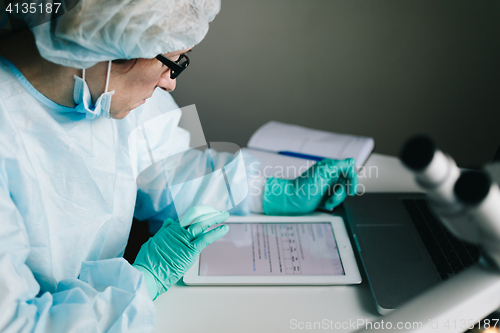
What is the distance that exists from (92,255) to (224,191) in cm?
46

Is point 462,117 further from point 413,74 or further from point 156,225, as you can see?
point 156,225

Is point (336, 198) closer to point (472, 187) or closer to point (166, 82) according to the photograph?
point (166, 82)

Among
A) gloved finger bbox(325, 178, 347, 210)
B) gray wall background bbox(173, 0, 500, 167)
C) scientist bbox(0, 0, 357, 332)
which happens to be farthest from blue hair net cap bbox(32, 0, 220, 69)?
gray wall background bbox(173, 0, 500, 167)

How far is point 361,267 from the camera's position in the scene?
94 cm

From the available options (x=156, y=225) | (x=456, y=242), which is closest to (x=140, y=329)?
(x=156, y=225)

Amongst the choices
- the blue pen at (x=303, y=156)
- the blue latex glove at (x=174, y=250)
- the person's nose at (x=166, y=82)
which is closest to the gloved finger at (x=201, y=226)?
the blue latex glove at (x=174, y=250)

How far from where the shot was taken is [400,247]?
97 centimetres

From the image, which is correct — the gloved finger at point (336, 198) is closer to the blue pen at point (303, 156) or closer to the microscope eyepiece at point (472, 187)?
the blue pen at point (303, 156)

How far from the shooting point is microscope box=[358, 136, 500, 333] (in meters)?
0.33

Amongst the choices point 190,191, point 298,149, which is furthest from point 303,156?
point 190,191

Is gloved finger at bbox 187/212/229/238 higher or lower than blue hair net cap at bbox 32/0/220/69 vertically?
lower

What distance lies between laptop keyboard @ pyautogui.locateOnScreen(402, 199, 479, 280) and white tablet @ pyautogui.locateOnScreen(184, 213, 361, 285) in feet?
0.68

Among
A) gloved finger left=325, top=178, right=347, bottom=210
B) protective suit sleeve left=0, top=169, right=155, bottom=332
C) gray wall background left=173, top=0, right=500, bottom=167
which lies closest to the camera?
protective suit sleeve left=0, top=169, right=155, bottom=332

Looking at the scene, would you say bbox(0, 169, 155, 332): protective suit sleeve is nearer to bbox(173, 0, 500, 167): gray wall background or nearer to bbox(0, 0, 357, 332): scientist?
bbox(0, 0, 357, 332): scientist
